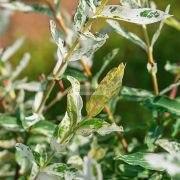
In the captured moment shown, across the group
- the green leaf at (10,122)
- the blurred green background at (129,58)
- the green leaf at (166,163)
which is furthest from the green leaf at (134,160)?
the blurred green background at (129,58)

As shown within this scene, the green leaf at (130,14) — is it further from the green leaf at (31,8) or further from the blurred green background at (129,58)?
the blurred green background at (129,58)

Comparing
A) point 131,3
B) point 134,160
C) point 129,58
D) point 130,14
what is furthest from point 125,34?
point 129,58

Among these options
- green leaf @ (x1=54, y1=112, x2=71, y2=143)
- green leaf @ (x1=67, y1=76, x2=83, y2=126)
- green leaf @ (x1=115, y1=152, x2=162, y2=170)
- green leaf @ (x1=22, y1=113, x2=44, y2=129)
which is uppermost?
green leaf @ (x1=67, y1=76, x2=83, y2=126)

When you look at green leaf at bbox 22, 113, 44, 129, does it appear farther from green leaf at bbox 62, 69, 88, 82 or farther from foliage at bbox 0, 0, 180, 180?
green leaf at bbox 62, 69, 88, 82

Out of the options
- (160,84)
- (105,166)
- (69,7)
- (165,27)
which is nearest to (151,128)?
(105,166)

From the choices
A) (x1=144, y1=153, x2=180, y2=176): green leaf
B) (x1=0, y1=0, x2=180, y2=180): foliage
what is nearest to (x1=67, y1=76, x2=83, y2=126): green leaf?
(x1=0, y1=0, x2=180, y2=180): foliage

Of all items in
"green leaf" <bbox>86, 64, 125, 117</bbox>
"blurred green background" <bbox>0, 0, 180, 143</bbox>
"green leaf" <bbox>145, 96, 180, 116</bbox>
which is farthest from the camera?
"blurred green background" <bbox>0, 0, 180, 143</bbox>

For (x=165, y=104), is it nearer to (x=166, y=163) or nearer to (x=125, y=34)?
(x=125, y=34)
